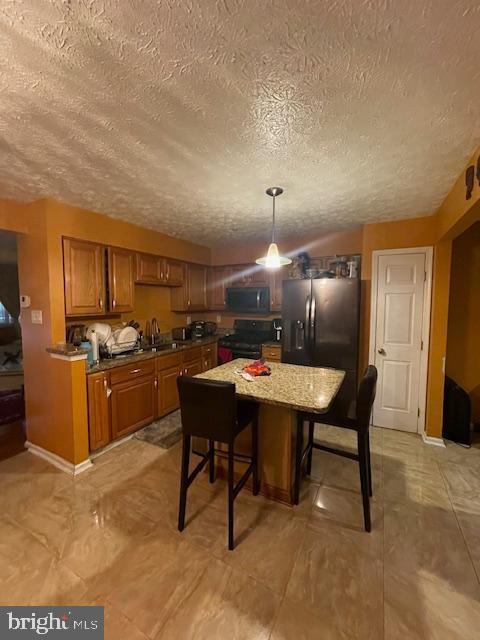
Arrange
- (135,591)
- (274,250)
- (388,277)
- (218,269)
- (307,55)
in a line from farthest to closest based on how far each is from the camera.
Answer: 1. (218,269)
2. (388,277)
3. (274,250)
4. (135,591)
5. (307,55)

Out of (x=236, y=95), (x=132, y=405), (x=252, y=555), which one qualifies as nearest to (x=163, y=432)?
(x=132, y=405)

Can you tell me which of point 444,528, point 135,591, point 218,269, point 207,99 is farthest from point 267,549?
point 218,269

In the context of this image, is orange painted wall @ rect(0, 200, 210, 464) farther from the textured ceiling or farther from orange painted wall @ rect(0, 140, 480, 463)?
the textured ceiling

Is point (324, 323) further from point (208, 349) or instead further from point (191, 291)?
point (191, 291)

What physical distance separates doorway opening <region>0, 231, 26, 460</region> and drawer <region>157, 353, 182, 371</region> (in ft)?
4.88

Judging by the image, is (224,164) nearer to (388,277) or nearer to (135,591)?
(388,277)

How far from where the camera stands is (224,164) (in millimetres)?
1790

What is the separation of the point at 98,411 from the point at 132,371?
501 millimetres

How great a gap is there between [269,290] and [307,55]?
318 centimetres

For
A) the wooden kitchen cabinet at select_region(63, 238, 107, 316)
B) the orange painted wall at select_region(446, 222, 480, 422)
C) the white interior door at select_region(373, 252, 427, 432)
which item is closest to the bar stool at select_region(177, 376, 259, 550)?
the wooden kitchen cabinet at select_region(63, 238, 107, 316)

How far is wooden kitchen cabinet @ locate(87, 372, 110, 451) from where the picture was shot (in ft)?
8.32

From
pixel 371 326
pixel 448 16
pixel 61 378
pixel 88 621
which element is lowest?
pixel 88 621

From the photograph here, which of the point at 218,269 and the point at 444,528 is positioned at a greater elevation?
the point at 218,269

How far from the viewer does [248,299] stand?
13.7ft
